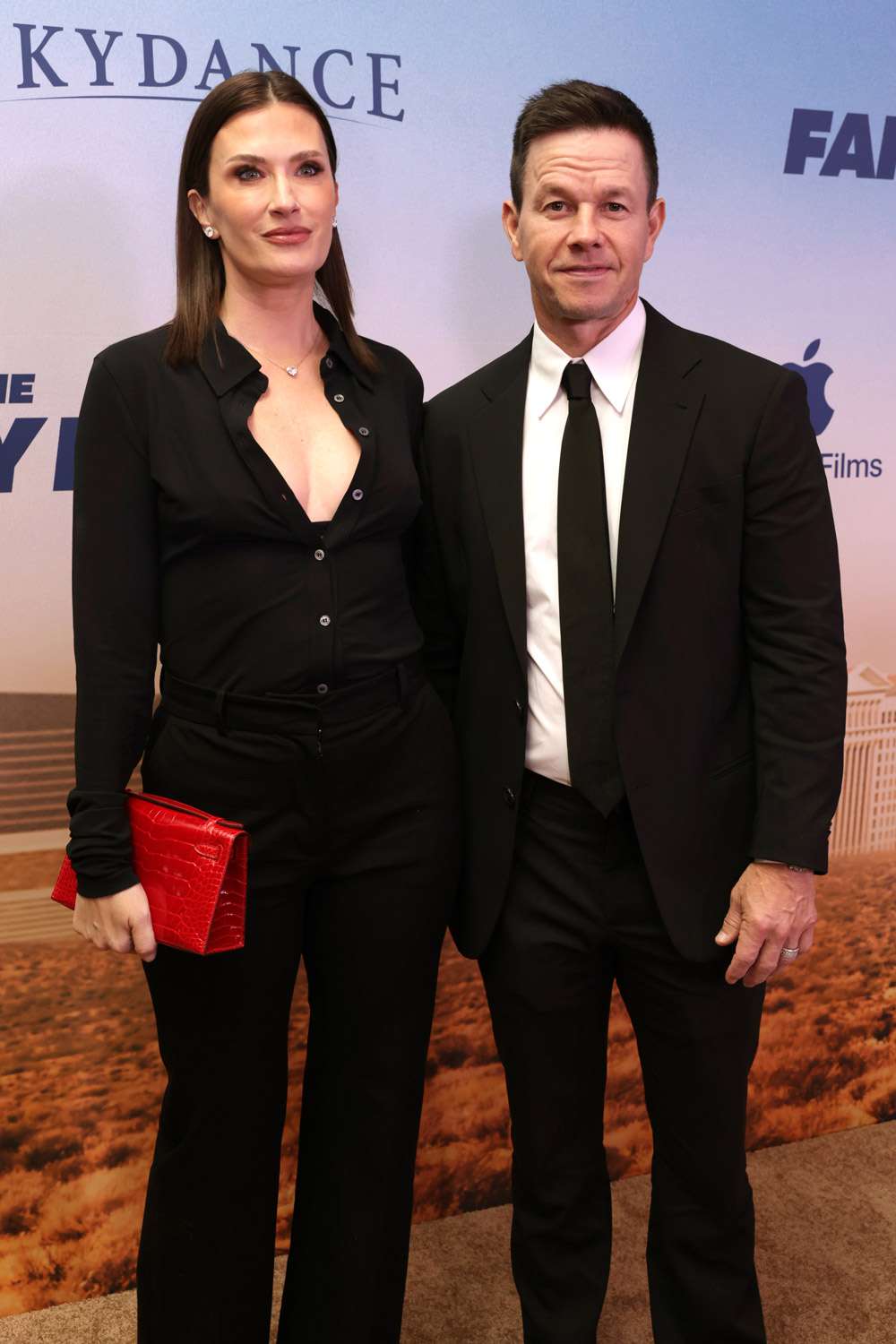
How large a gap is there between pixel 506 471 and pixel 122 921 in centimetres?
77

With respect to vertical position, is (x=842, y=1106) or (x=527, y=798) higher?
(x=527, y=798)

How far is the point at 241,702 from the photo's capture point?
1688 millimetres

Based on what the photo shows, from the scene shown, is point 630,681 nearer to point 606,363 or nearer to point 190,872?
point 606,363

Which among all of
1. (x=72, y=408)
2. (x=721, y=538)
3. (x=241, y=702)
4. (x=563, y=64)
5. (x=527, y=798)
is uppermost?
(x=563, y=64)

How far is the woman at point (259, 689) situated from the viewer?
5.48 ft

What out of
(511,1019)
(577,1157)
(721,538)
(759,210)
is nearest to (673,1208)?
(577,1157)

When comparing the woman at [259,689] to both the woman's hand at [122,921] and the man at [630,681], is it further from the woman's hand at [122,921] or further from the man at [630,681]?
the man at [630,681]

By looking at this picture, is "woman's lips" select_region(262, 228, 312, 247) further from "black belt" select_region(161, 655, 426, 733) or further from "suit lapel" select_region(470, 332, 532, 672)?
"black belt" select_region(161, 655, 426, 733)

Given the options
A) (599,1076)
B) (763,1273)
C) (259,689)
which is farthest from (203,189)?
(763,1273)

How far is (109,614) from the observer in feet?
5.48

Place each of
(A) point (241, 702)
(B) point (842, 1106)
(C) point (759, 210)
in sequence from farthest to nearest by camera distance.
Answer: (B) point (842, 1106), (C) point (759, 210), (A) point (241, 702)

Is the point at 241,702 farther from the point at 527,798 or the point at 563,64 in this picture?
the point at 563,64

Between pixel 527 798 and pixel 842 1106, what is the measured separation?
148 cm

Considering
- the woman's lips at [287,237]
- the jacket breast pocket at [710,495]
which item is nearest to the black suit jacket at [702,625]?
the jacket breast pocket at [710,495]
